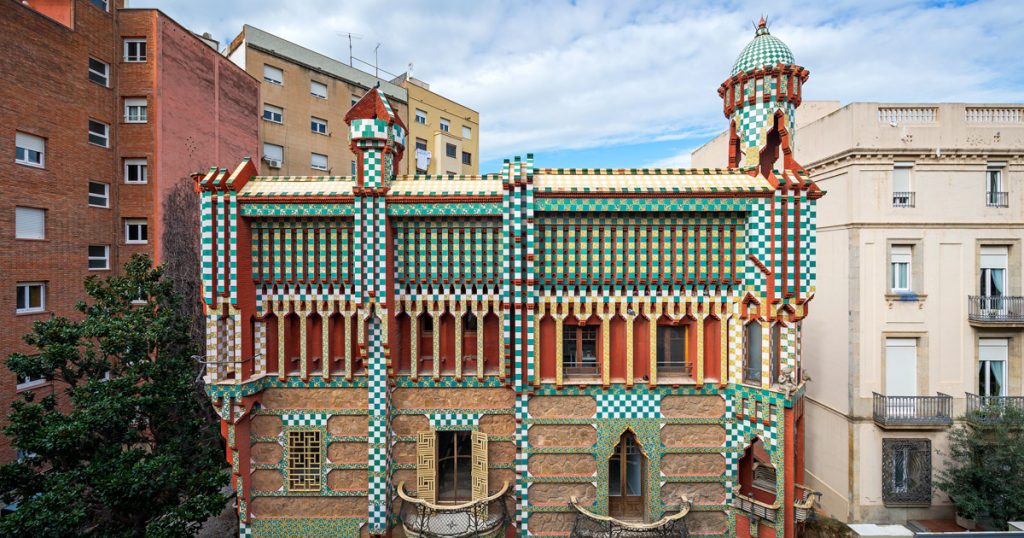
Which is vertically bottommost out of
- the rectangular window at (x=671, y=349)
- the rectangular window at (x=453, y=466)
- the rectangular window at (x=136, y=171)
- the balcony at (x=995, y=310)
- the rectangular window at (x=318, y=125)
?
the rectangular window at (x=453, y=466)

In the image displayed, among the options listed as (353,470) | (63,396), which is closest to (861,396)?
(353,470)

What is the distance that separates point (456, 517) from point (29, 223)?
19.9 meters

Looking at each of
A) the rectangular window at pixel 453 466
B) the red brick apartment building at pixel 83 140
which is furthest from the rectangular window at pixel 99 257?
the rectangular window at pixel 453 466

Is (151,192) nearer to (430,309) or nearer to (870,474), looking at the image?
(430,309)

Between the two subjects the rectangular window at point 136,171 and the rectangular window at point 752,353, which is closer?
the rectangular window at point 752,353

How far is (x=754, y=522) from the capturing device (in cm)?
1022

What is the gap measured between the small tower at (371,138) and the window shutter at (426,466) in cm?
629

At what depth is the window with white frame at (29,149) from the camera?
640 inches

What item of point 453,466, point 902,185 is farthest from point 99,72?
point 902,185

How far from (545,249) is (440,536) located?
7.02 metres

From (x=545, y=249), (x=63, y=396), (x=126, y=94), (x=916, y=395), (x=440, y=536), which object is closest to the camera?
(x=440, y=536)

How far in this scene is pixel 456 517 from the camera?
10.3 m

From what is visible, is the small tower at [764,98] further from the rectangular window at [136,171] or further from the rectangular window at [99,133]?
the rectangular window at [99,133]

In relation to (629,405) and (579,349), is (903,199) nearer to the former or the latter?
(629,405)
